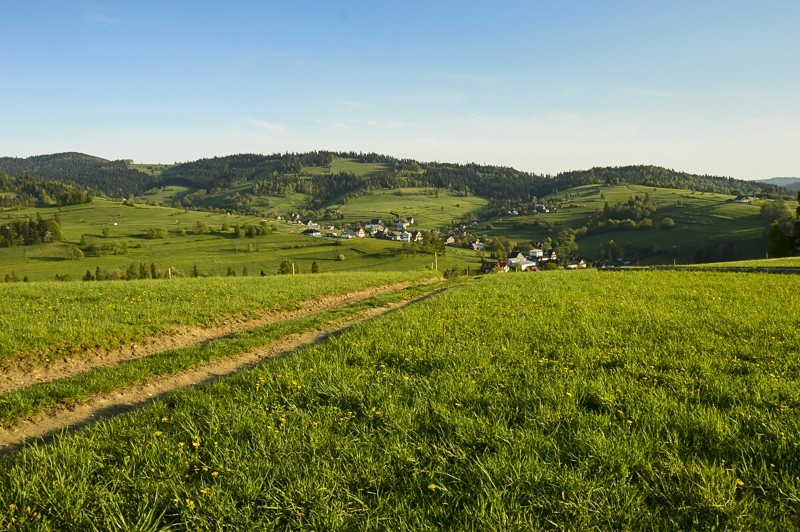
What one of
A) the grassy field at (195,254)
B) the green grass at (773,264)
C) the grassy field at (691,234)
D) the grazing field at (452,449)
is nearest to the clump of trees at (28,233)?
the grassy field at (195,254)

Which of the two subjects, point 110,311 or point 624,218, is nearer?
point 110,311

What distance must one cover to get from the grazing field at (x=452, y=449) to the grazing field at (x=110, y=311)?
318 inches

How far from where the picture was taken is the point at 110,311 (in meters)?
17.1

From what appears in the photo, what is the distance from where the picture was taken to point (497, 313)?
14.8m

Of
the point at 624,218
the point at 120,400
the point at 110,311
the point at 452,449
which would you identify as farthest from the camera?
the point at 624,218

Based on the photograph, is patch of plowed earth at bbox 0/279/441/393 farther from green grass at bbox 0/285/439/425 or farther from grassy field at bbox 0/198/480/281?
grassy field at bbox 0/198/480/281

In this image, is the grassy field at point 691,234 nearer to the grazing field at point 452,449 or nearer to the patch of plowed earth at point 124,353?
the patch of plowed earth at point 124,353

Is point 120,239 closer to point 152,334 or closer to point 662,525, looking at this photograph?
point 152,334

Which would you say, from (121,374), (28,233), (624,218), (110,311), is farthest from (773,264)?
(28,233)

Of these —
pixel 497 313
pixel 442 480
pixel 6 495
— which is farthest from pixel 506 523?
pixel 497 313

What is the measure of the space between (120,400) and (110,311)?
974 centimetres

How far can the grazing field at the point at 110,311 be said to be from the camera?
12672 mm

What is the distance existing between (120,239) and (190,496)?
15679 centimetres

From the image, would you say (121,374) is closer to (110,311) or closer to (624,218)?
(110,311)
